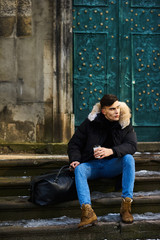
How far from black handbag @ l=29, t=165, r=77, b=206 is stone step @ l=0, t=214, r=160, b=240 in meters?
0.27

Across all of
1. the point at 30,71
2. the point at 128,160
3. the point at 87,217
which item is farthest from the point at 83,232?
the point at 30,71

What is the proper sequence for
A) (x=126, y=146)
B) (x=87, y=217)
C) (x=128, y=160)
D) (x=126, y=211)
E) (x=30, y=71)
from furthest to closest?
(x=30, y=71), (x=126, y=146), (x=128, y=160), (x=126, y=211), (x=87, y=217)

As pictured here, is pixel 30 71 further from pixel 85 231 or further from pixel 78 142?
pixel 85 231

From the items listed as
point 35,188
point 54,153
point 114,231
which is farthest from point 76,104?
point 114,231

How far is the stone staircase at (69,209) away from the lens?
3.10 meters

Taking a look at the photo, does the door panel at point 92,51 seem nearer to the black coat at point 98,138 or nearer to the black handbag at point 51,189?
the black coat at point 98,138

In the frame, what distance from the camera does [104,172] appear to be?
357 cm

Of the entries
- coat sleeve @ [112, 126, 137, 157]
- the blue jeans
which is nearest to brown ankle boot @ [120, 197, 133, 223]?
the blue jeans

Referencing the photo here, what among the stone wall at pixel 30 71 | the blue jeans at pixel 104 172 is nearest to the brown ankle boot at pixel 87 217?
the blue jeans at pixel 104 172

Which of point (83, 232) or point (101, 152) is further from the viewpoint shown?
point (101, 152)

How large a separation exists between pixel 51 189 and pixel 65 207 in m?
0.30

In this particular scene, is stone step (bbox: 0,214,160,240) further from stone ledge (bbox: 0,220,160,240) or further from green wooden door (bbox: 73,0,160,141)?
green wooden door (bbox: 73,0,160,141)

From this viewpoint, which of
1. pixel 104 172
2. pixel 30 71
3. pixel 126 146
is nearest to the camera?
pixel 126 146

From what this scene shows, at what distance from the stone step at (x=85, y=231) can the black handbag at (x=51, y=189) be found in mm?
272
